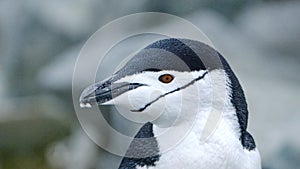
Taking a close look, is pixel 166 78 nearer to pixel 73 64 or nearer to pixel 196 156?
pixel 196 156

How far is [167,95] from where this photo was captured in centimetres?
85

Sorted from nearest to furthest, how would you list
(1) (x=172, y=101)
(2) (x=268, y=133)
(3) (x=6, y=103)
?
(1) (x=172, y=101)
(2) (x=268, y=133)
(3) (x=6, y=103)

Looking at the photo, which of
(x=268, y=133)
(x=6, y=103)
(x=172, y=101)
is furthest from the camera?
(x=6, y=103)

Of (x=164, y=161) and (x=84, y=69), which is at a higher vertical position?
(x=84, y=69)

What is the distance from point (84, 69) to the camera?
5.19 feet

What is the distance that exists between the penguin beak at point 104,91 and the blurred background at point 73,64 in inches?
28.2

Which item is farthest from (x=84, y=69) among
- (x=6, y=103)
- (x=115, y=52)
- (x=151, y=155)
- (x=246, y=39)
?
(x=151, y=155)

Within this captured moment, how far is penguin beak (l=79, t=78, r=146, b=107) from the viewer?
862 mm

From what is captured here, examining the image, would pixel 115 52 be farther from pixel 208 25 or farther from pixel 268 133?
pixel 268 133

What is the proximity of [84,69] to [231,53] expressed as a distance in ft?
1.07

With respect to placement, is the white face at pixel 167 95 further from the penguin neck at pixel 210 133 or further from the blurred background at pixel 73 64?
the blurred background at pixel 73 64

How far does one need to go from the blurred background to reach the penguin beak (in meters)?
0.72

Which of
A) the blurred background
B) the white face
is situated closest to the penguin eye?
the white face

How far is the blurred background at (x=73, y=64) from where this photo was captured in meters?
1.58
